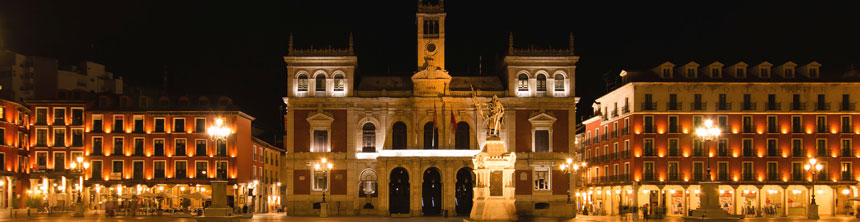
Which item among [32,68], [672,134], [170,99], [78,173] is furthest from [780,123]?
[32,68]

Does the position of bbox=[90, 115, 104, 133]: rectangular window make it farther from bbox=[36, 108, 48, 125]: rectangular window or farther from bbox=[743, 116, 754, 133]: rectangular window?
bbox=[743, 116, 754, 133]: rectangular window

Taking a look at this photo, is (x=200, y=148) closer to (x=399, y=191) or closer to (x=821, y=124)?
(x=399, y=191)

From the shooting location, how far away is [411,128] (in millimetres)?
81438

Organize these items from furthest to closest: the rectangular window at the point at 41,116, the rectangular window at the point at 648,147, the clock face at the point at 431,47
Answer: the rectangular window at the point at 41,116 → the rectangular window at the point at 648,147 → the clock face at the point at 431,47

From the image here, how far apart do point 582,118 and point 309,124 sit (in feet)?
124

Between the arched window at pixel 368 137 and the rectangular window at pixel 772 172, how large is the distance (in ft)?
104

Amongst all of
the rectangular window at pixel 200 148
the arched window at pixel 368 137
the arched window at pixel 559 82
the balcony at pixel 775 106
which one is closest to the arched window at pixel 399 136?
the arched window at pixel 368 137

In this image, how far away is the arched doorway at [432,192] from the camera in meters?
82.0

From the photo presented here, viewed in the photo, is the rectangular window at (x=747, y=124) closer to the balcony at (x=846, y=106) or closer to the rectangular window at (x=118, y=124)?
the balcony at (x=846, y=106)

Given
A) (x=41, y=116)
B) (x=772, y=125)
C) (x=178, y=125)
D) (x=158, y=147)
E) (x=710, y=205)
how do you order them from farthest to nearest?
(x=41, y=116) → (x=178, y=125) → (x=158, y=147) → (x=772, y=125) → (x=710, y=205)

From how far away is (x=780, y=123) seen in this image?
276 ft

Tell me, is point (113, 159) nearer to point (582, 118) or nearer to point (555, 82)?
point (555, 82)

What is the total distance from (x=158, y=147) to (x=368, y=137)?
18.6 m

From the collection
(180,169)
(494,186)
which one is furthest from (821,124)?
(180,169)
